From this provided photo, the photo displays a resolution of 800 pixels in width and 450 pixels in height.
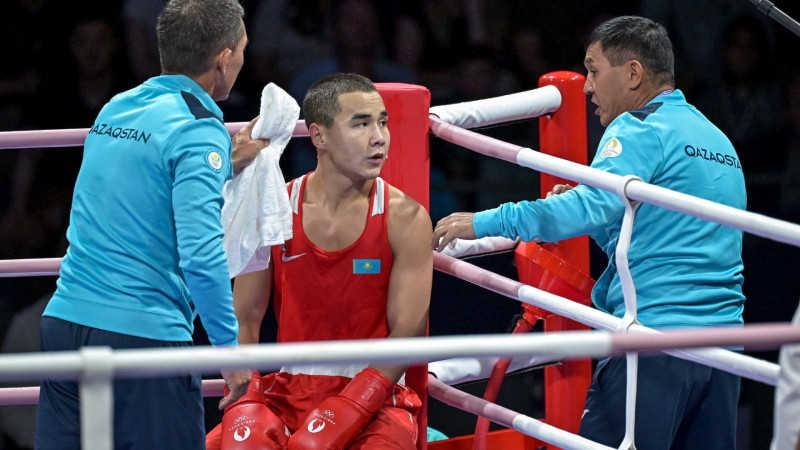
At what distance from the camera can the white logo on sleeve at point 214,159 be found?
1764 mm

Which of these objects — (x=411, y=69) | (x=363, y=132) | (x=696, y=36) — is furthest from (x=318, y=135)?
(x=696, y=36)

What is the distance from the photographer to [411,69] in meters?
4.59

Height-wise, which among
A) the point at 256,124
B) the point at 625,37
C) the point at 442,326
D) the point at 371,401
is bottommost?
the point at 442,326

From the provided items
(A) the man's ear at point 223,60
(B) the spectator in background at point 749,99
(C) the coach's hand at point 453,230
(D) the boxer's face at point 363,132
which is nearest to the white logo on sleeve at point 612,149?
(C) the coach's hand at point 453,230

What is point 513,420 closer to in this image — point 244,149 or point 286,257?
point 286,257

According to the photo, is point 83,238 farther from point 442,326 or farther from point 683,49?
point 683,49

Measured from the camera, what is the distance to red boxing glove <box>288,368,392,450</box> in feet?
6.45

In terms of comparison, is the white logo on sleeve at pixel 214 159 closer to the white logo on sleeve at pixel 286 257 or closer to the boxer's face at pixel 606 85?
the white logo on sleeve at pixel 286 257

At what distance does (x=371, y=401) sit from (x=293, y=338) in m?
0.27

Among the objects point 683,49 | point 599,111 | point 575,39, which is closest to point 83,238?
point 599,111

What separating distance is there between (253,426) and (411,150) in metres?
0.69

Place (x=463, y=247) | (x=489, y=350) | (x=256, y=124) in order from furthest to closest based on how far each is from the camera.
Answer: (x=463, y=247)
(x=256, y=124)
(x=489, y=350)

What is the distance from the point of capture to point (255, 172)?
2018 mm

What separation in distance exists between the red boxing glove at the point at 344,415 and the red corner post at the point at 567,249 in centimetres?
50
